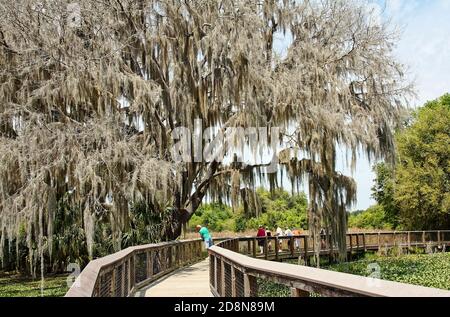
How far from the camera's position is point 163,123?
1529 centimetres

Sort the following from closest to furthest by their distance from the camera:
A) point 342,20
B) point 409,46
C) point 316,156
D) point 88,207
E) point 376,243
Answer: point 88,207 < point 316,156 < point 342,20 < point 409,46 < point 376,243

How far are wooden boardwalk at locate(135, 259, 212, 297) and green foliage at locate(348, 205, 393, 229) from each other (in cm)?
3517

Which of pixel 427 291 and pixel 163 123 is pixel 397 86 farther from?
pixel 427 291

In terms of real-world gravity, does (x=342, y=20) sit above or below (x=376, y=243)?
above

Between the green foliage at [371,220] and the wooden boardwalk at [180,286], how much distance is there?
115 feet

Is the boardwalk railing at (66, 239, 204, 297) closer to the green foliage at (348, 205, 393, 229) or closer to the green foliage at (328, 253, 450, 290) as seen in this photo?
the green foliage at (328, 253, 450, 290)

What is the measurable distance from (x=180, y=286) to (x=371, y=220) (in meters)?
41.3

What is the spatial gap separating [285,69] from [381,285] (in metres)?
12.9

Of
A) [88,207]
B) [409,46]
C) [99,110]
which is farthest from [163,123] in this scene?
[409,46]

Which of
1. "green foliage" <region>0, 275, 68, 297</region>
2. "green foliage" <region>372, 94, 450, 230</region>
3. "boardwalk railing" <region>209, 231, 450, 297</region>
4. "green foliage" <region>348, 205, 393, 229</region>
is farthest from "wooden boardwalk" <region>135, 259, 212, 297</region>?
"green foliage" <region>348, 205, 393, 229</region>

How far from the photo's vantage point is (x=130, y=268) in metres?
8.23

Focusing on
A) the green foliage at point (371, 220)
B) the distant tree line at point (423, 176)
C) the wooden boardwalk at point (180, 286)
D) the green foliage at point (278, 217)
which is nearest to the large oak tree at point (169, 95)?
the wooden boardwalk at point (180, 286)

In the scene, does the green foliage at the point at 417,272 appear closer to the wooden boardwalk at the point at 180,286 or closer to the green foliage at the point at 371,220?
the wooden boardwalk at the point at 180,286

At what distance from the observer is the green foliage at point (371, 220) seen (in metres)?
46.8
